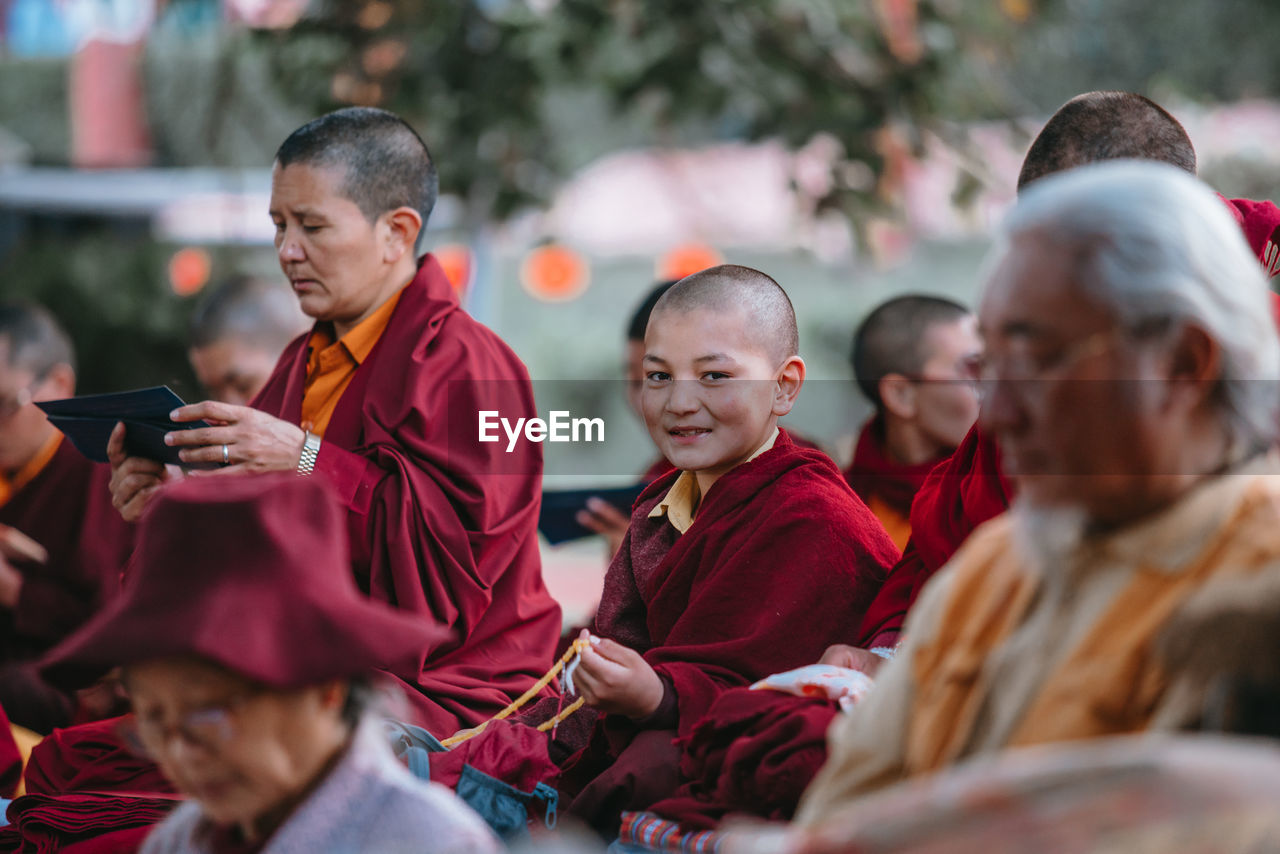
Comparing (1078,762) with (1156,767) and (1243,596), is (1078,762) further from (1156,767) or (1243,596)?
(1243,596)

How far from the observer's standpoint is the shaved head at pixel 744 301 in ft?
9.58

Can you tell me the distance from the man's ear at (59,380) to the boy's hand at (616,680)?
10.6 ft

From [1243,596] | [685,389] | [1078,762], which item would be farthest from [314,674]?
[685,389]

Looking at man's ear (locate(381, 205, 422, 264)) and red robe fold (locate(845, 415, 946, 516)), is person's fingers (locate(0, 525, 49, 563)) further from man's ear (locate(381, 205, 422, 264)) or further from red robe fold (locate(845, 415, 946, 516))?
red robe fold (locate(845, 415, 946, 516))

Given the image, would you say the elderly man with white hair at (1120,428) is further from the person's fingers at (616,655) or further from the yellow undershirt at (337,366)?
the yellow undershirt at (337,366)

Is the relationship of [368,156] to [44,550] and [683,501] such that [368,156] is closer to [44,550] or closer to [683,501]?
[683,501]

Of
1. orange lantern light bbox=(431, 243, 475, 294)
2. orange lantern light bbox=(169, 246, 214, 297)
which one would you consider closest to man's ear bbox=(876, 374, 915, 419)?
orange lantern light bbox=(431, 243, 475, 294)

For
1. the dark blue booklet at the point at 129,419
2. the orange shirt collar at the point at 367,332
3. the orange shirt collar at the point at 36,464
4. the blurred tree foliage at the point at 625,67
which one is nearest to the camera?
the dark blue booklet at the point at 129,419

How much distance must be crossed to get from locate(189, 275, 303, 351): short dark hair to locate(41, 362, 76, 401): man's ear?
481mm

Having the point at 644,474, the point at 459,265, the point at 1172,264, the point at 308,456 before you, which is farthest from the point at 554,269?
the point at 1172,264

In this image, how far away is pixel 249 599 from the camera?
64.9 inches

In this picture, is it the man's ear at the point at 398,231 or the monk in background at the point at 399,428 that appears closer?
the monk in background at the point at 399,428

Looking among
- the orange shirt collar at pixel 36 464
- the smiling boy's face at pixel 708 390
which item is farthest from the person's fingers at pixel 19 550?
the smiling boy's face at pixel 708 390

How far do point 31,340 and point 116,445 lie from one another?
199 centimetres
